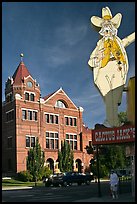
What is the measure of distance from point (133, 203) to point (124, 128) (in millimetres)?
5842

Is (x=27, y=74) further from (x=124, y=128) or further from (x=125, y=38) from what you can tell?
(x=124, y=128)

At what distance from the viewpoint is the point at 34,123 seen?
199 feet

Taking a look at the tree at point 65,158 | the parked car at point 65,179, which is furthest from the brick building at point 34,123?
the parked car at point 65,179

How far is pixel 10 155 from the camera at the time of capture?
5897 centimetres

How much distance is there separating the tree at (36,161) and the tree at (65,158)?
4.33m

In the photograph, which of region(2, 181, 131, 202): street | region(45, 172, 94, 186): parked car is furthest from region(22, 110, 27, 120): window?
region(2, 181, 131, 202): street

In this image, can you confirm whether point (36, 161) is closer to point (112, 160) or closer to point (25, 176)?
point (25, 176)

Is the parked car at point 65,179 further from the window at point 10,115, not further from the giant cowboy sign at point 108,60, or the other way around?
the window at point 10,115

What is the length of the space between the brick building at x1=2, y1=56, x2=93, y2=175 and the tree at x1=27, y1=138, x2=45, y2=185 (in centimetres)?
139

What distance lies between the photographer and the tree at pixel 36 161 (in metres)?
54.8

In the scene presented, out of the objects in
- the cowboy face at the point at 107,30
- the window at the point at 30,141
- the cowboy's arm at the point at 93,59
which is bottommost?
the window at the point at 30,141

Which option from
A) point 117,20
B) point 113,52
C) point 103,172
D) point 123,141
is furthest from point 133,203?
point 103,172

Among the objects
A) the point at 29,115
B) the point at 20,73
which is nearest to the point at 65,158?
the point at 29,115

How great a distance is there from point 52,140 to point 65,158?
425 cm
